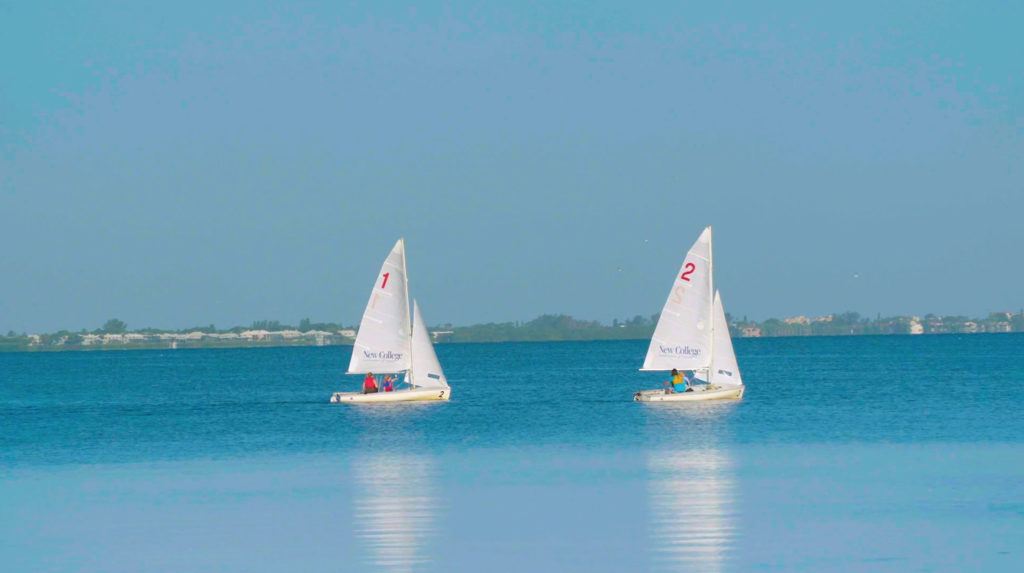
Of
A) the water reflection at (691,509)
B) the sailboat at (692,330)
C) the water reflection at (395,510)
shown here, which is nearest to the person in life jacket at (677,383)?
the sailboat at (692,330)

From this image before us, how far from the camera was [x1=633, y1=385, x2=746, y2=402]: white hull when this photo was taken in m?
64.9

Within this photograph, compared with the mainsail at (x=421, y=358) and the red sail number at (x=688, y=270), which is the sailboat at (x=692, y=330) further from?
the mainsail at (x=421, y=358)

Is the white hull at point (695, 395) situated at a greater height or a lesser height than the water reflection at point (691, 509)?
greater

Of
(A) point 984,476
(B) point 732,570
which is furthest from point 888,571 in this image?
(A) point 984,476

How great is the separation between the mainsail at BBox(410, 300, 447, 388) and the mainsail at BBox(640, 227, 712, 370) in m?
10.3

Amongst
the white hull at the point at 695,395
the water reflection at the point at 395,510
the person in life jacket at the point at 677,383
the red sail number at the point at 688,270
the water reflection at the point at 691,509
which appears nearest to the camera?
the water reflection at the point at 691,509

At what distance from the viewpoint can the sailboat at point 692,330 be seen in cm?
6544

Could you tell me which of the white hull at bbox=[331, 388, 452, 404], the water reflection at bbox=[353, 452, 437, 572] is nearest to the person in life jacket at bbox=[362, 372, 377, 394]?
the white hull at bbox=[331, 388, 452, 404]

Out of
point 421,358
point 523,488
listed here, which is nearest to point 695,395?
point 421,358

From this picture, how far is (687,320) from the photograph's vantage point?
66.0m

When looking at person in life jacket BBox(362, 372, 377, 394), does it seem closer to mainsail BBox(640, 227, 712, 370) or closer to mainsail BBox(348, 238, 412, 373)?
mainsail BBox(348, 238, 412, 373)

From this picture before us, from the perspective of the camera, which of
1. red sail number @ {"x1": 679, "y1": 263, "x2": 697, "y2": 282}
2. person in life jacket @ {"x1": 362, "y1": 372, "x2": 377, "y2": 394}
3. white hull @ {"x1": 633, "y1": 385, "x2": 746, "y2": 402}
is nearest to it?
white hull @ {"x1": 633, "y1": 385, "x2": 746, "y2": 402}

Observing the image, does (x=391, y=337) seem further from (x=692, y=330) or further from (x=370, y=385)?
(x=692, y=330)

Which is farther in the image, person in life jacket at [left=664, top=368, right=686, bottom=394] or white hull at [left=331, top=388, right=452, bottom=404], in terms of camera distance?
white hull at [left=331, top=388, right=452, bottom=404]
